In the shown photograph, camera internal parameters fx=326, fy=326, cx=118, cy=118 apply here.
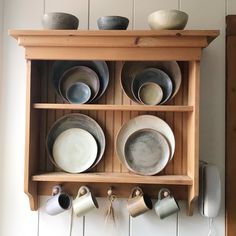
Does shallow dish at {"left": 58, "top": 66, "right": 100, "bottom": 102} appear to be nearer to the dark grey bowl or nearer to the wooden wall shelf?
the wooden wall shelf

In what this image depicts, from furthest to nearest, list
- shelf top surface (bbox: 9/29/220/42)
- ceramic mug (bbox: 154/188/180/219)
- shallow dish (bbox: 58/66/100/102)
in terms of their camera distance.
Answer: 1. shallow dish (bbox: 58/66/100/102)
2. ceramic mug (bbox: 154/188/180/219)
3. shelf top surface (bbox: 9/29/220/42)

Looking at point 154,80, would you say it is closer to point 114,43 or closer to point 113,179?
point 114,43

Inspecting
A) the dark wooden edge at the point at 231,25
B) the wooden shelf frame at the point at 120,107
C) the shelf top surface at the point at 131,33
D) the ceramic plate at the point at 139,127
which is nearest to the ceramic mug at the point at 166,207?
the ceramic plate at the point at 139,127

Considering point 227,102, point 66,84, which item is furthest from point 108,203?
point 227,102

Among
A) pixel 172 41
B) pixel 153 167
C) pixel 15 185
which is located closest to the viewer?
pixel 172 41

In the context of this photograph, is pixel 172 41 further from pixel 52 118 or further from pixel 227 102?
pixel 52 118

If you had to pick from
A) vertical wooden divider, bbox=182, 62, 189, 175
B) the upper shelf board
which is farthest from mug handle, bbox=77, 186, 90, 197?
the upper shelf board

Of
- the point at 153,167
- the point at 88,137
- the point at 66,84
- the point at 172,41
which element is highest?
the point at 172,41

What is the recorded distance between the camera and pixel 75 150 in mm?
1342

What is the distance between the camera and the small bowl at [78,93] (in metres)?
1.35

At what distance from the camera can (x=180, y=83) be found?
1.33 metres

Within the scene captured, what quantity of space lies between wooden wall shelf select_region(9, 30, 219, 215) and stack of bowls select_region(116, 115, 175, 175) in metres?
0.04

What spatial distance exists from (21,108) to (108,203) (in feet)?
1.83

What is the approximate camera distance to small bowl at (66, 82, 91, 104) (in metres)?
1.35
